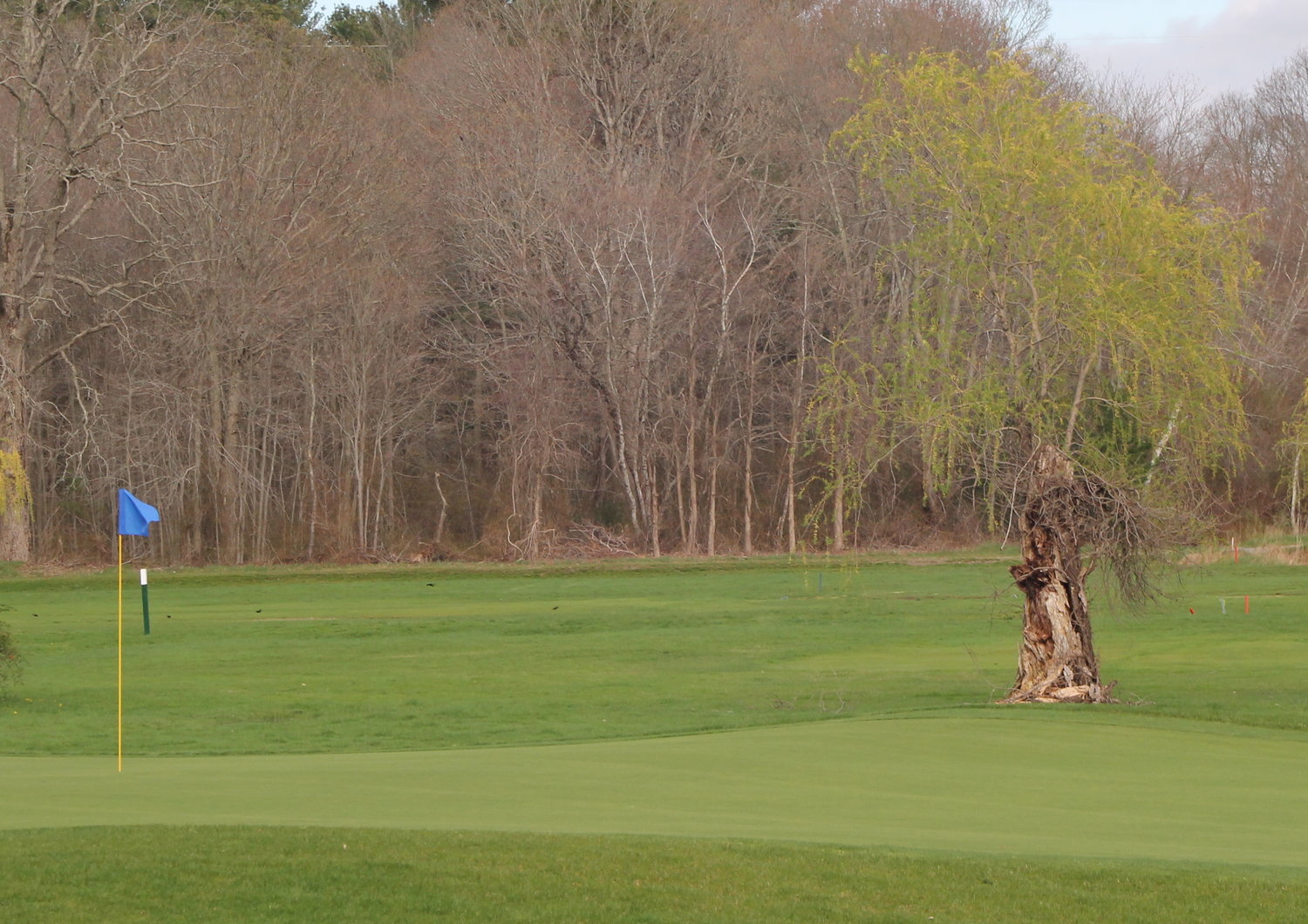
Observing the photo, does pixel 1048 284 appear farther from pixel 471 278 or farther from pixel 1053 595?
pixel 471 278

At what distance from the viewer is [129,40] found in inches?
1670

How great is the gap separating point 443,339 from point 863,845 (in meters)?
43.4

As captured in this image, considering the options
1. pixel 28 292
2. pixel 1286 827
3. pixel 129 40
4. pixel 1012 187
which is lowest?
pixel 1286 827

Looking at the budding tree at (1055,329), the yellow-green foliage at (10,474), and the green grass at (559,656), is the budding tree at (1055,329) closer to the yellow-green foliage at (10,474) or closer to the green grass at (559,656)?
the green grass at (559,656)

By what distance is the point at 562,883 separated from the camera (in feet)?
27.0

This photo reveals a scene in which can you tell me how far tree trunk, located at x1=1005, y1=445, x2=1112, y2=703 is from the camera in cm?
1769

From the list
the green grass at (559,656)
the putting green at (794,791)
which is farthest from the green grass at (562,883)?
the green grass at (559,656)

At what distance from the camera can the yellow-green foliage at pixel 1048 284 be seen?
1722 centimetres

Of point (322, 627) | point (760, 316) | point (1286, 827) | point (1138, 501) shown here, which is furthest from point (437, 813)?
point (760, 316)

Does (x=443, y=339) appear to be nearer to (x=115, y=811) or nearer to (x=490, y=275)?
(x=490, y=275)

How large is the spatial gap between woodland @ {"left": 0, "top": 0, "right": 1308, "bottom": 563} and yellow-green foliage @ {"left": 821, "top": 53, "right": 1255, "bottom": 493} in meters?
16.8

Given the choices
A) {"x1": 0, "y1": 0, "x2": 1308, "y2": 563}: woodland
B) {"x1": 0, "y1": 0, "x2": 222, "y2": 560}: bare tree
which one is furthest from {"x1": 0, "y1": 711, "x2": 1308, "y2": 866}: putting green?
{"x1": 0, "y1": 0, "x2": 222, "y2": 560}: bare tree

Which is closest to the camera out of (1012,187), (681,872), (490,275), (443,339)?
(681,872)

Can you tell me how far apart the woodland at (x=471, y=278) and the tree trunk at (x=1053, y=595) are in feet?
57.4
